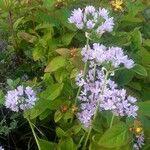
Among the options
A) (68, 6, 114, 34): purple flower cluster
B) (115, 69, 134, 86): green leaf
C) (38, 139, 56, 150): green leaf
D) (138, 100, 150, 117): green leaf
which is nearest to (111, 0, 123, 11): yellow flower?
(115, 69, 134, 86): green leaf

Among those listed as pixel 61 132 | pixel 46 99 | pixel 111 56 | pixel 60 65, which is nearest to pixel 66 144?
pixel 61 132

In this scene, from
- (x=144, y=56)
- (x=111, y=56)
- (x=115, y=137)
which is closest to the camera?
(x=111, y=56)

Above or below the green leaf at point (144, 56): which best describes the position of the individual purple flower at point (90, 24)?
above

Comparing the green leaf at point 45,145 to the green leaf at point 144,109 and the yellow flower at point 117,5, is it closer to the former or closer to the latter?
the green leaf at point 144,109

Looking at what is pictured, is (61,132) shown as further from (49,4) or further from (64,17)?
(49,4)

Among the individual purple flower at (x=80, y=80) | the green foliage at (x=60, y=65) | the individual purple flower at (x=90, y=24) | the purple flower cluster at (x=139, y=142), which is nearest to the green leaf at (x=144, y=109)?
the green foliage at (x=60, y=65)

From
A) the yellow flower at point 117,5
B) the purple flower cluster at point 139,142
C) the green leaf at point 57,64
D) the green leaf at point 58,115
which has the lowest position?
the green leaf at point 58,115

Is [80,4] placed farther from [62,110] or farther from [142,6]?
[62,110]

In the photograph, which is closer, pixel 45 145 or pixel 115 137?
pixel 115 137
